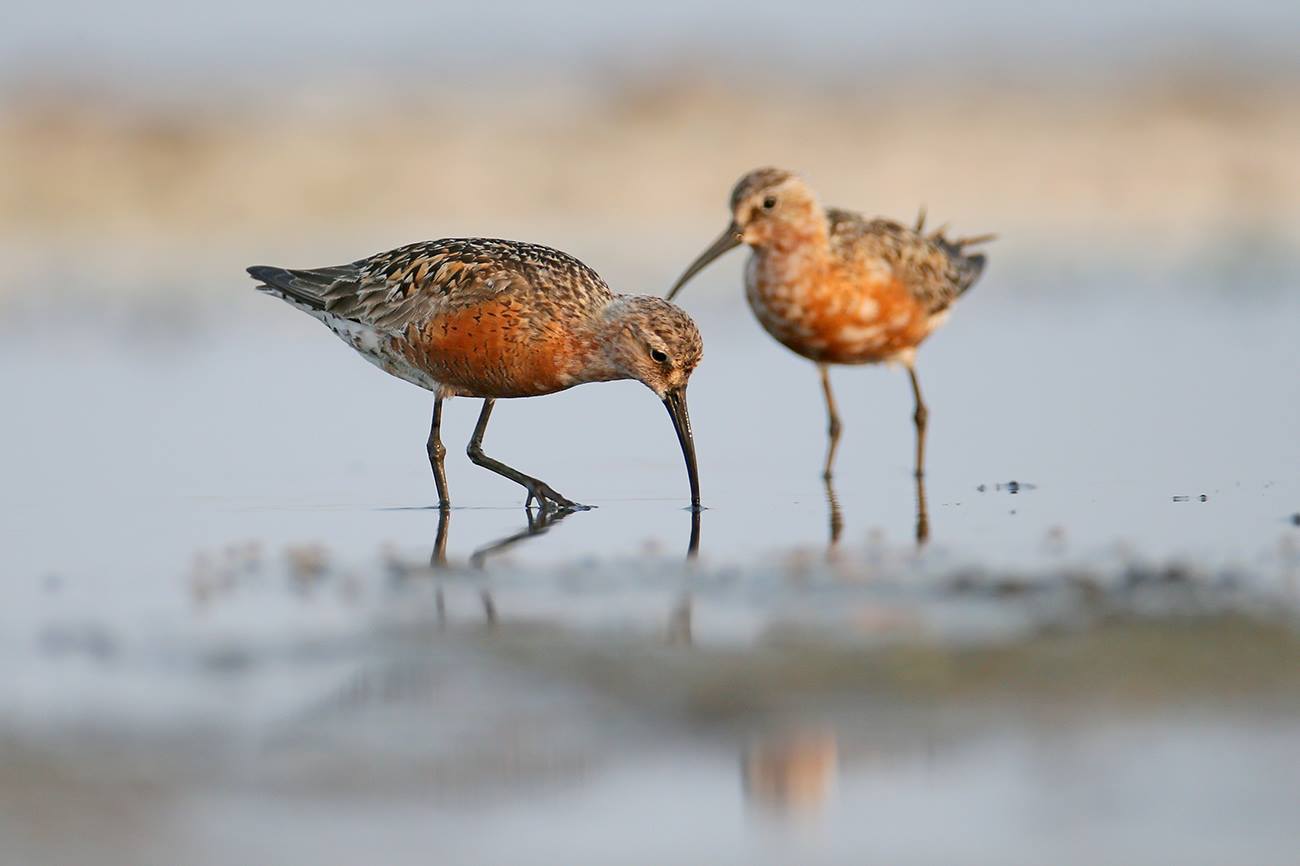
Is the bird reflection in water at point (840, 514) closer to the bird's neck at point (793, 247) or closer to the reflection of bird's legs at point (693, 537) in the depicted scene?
the reflection of bird's legs at point (693, 537)

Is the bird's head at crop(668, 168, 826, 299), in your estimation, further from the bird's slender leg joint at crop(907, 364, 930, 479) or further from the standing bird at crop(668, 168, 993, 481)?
the bird's slender leg joint at crop(907, 364, 930, 479)

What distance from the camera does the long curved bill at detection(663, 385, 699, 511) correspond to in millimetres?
8438

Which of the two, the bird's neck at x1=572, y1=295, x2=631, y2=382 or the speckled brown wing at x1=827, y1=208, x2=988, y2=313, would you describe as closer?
the bird's neck at x1=572, y1=295, x2=631, y2=382

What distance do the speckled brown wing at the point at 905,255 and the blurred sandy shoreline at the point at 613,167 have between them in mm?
5483

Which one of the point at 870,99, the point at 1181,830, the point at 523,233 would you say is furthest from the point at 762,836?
the point at 870,99

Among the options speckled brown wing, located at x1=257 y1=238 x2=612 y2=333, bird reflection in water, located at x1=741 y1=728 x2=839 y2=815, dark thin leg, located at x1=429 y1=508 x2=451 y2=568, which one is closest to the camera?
bird reflection in water, located at x1=741 y1=728 x2=839 y2=815

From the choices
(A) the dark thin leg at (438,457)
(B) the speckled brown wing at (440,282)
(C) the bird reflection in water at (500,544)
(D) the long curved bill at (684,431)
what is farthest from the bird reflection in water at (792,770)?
(B) the speckled brown wing at (440,282)

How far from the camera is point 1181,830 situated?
4176 millimetres

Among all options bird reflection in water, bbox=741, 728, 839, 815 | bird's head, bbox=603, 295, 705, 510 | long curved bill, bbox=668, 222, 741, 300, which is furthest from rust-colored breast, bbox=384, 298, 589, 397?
bird reflection in water, bbox=741, 728, 839, 815

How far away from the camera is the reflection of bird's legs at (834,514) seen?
769cm

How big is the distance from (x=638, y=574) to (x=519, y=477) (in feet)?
6.66

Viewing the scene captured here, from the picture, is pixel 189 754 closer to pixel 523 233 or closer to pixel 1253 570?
pixel 1253 570

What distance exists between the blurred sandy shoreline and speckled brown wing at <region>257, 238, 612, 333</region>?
7.14 m

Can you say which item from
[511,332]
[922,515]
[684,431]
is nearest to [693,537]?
[684,431]
